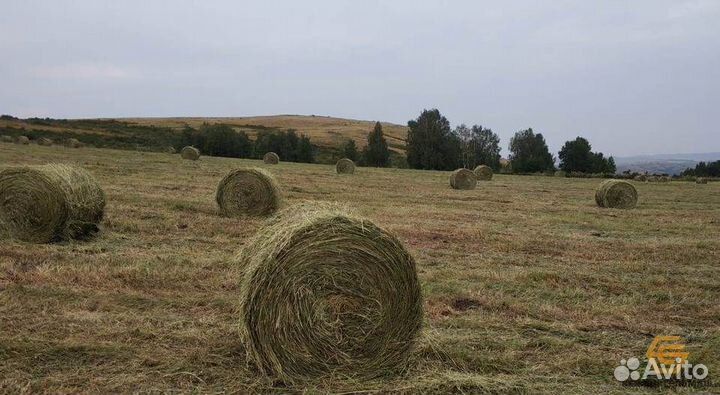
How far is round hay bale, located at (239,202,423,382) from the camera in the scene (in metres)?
5.04

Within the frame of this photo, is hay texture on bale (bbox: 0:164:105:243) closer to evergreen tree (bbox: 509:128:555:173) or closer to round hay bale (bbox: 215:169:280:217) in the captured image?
round hay bale (bbox: 215:169:280:217)

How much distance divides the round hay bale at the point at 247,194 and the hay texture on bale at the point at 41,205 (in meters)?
4.12

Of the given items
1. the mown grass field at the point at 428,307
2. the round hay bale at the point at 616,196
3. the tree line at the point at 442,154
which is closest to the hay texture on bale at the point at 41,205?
the mown grass field at the point at 428,307

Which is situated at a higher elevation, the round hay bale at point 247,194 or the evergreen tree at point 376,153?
the evergreen tree at point 376,153

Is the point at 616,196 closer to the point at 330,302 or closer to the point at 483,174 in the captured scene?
the point at 330,302

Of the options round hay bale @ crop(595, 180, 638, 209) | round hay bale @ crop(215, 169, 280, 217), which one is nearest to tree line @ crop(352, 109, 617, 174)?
round hay bale @ crop(595, 180, 638, 209)

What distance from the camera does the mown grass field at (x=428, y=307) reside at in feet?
16.0

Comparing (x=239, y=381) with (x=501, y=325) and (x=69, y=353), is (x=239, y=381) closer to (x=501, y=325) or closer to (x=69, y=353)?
(x=69, y=353)

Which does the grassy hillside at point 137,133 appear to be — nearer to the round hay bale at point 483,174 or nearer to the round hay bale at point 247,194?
the round hay bale at point 483,174

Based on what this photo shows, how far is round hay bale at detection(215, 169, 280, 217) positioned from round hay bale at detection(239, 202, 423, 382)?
341 inches

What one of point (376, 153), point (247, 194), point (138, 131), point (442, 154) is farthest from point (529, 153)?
point (247, 194)

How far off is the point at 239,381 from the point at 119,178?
750 inches

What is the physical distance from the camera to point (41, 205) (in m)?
9.59

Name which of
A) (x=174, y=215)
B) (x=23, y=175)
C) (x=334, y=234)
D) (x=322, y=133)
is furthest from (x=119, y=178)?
(x=322, y=133)
